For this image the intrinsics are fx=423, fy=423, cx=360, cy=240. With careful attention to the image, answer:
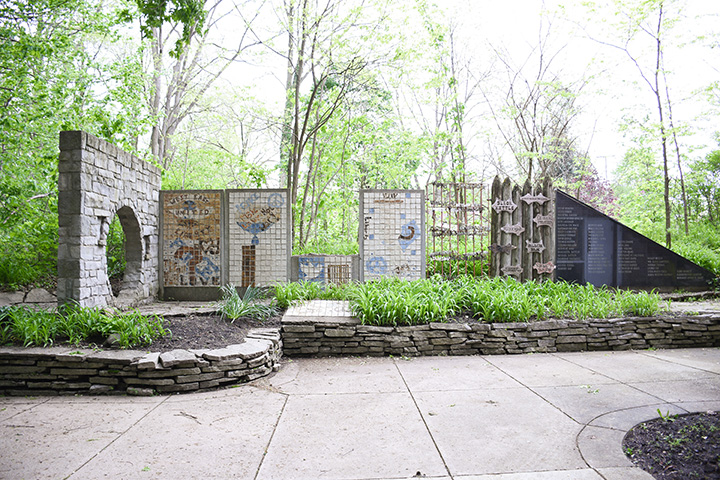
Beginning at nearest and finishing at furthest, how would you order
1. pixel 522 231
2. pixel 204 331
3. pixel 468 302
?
pixel 204 331 → pixel 468 302 → pixel 522 231

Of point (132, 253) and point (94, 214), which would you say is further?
point (132, 253)

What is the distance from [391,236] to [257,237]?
2291 mm

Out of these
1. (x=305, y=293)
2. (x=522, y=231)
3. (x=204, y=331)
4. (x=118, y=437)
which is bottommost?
(x=118, y=437)

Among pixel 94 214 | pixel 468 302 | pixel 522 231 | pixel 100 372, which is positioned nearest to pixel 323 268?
pixel 468 302

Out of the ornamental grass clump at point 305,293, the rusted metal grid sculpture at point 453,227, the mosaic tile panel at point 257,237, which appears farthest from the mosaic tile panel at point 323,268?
the rusted metal grid sculpture at point 453,227

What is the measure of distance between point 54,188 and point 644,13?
12.2 meters

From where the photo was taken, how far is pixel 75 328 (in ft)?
14.3

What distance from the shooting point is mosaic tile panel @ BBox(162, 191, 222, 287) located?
23.6 ft

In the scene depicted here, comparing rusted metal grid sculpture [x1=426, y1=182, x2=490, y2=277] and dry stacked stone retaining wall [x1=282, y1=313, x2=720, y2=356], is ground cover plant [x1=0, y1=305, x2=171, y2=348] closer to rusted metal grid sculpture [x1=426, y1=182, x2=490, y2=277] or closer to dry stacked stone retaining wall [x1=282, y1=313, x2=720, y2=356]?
dry stacked stone retaining wall [x1=282, y1=313, x2=720, y2=356]

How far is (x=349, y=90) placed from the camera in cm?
934

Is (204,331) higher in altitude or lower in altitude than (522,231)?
lower

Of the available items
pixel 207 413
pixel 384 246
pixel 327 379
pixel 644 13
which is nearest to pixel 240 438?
pixel 207 413

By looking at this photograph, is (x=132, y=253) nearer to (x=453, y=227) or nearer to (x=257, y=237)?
(x=257, y=237)

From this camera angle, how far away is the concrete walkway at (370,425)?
7.83 feet
